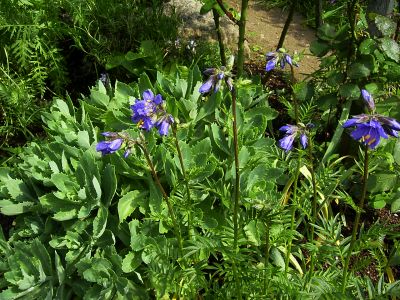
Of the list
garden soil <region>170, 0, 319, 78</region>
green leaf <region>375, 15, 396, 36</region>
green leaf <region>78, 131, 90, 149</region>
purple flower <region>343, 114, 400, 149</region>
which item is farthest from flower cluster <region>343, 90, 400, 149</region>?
garden soil <region>170, 0, 319, 78</region>

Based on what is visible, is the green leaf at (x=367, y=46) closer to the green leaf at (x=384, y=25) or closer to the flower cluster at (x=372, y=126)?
the green leaf at (x=384, y=25)

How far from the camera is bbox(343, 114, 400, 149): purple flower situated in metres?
1.48

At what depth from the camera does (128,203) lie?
98.1 inches

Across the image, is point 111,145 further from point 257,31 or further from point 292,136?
point 257,31

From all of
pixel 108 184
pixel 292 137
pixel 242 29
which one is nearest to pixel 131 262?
pixel 108 184

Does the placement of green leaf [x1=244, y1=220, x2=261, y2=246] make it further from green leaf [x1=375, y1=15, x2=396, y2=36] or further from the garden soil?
the garden soil

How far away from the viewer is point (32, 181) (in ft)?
8.92

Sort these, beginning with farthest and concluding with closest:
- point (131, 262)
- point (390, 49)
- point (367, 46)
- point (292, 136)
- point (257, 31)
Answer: point (257, 31) → point (367, 46) → point (390, 49) → point (131, 262) → point (292, 136)

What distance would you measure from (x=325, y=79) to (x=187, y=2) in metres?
1.72

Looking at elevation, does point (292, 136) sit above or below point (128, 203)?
above

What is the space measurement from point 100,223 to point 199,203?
19.6 inches

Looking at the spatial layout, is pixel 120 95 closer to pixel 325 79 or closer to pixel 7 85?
pixel 7 85

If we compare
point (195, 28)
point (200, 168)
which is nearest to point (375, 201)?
point (200, 168)

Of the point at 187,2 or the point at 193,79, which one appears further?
the point at 187,2
